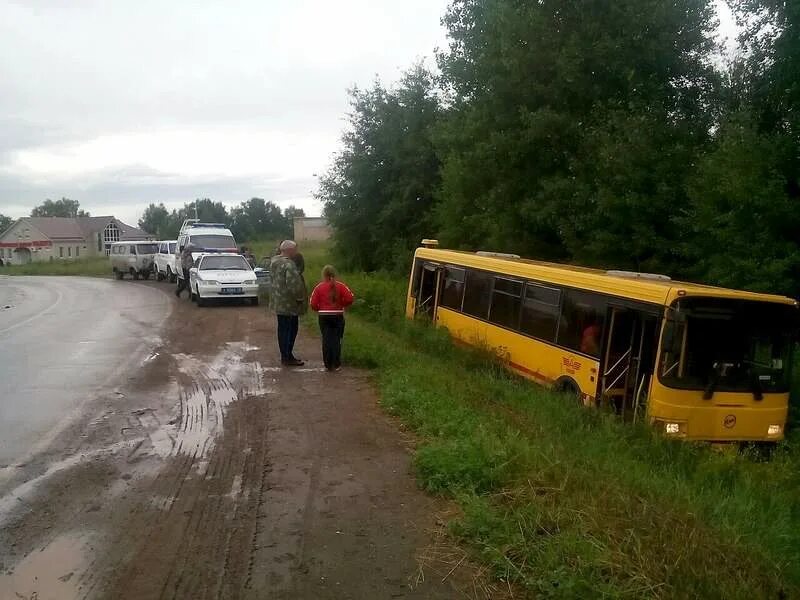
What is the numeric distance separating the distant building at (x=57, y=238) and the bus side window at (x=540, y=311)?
93.3 meters

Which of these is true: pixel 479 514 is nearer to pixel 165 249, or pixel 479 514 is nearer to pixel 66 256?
pixel 165 249

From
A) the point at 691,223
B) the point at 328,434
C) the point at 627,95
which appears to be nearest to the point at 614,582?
the point at 328,434

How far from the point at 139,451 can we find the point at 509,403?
4.52m

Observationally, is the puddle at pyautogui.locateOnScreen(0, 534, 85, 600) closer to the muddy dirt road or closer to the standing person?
the muddy dirt road

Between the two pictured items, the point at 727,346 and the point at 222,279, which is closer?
the point at 727,346

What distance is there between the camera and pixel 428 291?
18.1m

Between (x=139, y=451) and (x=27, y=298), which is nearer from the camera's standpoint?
(x=139, y=451)

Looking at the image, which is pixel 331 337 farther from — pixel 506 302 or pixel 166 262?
pixel 166 262

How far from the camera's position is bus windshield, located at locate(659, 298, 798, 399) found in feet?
28.6

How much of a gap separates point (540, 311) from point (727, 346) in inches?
144

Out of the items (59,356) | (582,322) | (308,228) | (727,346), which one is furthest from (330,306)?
(308,228)

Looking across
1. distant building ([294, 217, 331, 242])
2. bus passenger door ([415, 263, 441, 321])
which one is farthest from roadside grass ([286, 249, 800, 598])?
distant building ([294, 217, 331, 242])

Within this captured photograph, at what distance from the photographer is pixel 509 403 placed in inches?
378

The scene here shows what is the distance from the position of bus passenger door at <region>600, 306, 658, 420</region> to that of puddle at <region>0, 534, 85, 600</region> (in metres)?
6.43
